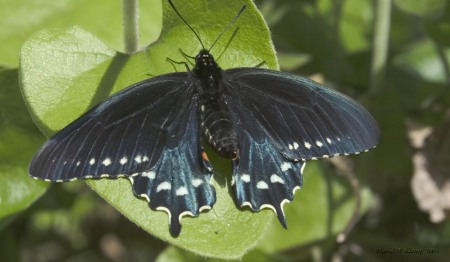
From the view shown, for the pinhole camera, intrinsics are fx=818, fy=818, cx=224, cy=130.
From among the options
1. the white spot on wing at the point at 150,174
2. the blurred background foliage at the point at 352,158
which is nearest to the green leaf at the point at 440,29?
the blurred background foliage at the point at 352,158

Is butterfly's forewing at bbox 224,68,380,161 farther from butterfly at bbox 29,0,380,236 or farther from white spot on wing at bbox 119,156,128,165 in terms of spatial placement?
white spot on wing at bbox 119,156,128,165

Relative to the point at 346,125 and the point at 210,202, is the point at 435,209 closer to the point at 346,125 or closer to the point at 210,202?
the point at 346,125

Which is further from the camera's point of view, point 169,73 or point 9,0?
point 9,0

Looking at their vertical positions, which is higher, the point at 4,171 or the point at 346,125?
the point at 346,125

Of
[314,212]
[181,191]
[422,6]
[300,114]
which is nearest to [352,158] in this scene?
[314,212]

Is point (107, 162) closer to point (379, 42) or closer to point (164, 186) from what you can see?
point (164, 186)

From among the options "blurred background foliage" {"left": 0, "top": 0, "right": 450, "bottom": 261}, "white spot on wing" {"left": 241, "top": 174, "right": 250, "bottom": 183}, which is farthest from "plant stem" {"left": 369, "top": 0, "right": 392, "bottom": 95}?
"white spot on wing" {"left": 241, "top": 174, "right": 250, "bottom": 183}

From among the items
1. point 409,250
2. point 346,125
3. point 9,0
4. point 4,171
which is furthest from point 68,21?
point 409,250
